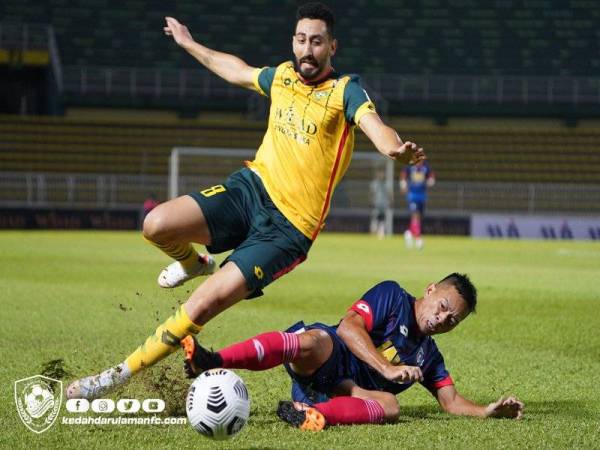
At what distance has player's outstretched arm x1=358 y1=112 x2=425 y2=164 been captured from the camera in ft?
17.8

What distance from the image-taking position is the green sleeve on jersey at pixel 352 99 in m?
6.07

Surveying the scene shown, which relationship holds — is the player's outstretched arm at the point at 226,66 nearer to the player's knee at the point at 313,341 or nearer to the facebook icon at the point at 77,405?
the player's knee at the point at 313,341

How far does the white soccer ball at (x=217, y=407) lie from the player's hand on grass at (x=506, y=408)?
1595 millimetres

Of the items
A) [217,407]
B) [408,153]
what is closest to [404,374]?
[217,407]

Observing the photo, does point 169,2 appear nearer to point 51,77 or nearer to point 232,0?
point 232,0

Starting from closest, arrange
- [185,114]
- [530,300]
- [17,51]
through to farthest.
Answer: [530,300], [17,51], [185,114]

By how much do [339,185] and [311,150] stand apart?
29987mm

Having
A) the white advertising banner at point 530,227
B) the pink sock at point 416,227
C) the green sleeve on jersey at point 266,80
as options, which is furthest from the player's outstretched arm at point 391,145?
the white advertising banner at point 530,227

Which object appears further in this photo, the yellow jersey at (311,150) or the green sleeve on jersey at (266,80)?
the green sleeve on jersey at (266,80)

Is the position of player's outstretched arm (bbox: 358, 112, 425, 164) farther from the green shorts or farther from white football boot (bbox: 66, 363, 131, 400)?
white football boot (bbox: 66, 363, 131, 400)

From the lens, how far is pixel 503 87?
134 feet

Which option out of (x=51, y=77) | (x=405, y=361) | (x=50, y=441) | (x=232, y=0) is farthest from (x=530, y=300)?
(x=232, y=0)

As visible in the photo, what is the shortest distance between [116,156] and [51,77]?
4029mm
